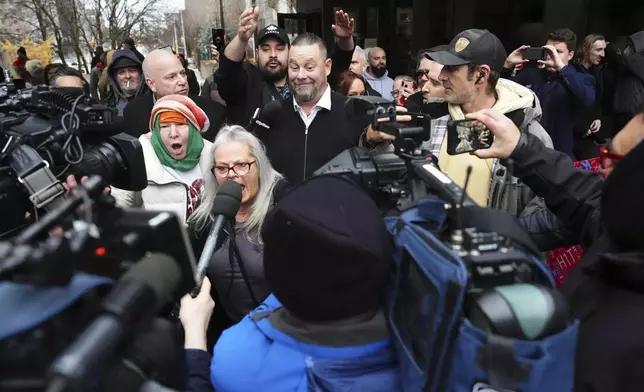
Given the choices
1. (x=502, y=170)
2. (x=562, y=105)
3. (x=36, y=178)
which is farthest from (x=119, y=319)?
(x=562, y=105)

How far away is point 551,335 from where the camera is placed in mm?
711

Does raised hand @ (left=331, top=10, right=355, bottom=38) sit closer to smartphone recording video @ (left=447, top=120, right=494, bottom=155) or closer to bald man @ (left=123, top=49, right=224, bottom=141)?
bald man @ (left=123, top=49, right=224, bottom=141)

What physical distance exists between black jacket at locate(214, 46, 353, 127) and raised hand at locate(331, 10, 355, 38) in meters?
0.23

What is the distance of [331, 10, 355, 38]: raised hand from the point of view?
3.35m

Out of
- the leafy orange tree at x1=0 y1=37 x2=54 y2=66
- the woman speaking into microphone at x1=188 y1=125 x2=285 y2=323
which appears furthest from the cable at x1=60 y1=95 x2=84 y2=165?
the leafy orange tree at x1=0 y1=37 x2=54 y2=66

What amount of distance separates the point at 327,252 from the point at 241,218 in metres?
1.20

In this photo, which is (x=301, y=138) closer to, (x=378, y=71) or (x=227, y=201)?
(x=227, y=201)

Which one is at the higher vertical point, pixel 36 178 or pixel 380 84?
pixel 380 84

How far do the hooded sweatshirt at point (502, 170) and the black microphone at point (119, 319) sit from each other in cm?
154

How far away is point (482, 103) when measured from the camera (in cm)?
233

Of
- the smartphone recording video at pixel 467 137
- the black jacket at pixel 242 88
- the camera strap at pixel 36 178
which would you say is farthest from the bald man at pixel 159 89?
the smartphone recording video at pixel 467 137

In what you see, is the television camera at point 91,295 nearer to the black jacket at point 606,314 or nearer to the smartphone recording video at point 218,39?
the black jacket at point 606,314

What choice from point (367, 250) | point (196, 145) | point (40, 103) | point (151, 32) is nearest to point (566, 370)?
point (367, 250)

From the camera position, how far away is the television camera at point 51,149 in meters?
1.61
